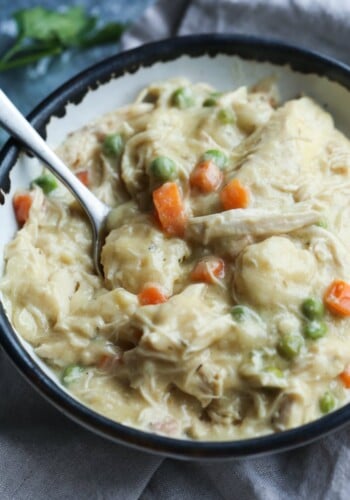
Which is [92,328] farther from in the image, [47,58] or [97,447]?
[47,58]

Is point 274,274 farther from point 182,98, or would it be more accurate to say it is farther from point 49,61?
→ point 49,61

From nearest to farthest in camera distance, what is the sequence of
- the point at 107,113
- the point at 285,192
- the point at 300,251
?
the point at 300,251, the point at 285,192, the point at 107,113

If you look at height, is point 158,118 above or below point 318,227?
above

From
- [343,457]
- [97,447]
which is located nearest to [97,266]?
[97,447]

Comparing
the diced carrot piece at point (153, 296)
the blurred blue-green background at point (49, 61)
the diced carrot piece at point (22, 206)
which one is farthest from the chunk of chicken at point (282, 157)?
the blurred blue-green background at point (49, 61)

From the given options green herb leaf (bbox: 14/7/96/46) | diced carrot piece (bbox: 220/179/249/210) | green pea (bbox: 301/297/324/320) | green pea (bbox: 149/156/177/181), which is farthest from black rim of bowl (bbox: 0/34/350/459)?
green herb leaf (bbox: 14/7/96/46)

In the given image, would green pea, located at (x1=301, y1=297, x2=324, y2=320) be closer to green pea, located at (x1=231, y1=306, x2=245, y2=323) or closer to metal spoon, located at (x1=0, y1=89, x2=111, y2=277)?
green pea, located at (x1=231, y1=306, x2=245, y2=323)
